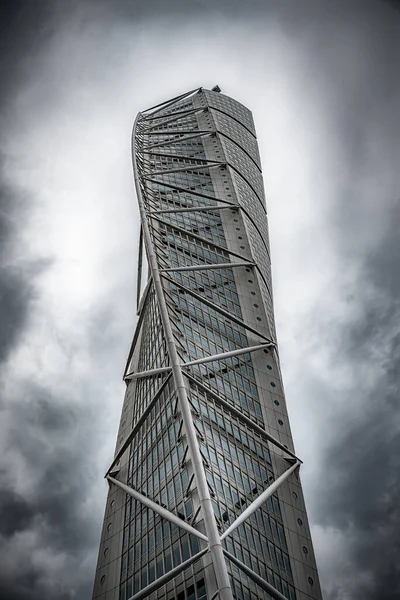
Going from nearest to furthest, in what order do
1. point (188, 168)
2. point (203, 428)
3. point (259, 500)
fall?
point (259, 500) < point (203, 428) < point (188, 168)

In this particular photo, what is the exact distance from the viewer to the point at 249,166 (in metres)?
83.1

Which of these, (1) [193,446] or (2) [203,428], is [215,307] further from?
(1) [193,446]

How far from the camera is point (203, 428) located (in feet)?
125

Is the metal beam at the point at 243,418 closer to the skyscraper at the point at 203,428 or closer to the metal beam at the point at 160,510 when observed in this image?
the skyscraper at the point at 203,428

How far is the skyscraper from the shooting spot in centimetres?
3178

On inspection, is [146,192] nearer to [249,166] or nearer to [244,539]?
[249,166]

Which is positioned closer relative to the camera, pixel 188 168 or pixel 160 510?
pixel 160 510

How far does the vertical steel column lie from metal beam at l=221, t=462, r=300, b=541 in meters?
1.14

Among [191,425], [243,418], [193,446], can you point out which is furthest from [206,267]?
[193,446]

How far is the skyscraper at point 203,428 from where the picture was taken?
104 feet

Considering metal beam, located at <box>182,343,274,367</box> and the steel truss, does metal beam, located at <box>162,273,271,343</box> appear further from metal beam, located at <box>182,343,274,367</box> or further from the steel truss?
metal beam, located at <box>182,343,274,367</box>

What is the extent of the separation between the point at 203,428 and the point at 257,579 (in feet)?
36.8

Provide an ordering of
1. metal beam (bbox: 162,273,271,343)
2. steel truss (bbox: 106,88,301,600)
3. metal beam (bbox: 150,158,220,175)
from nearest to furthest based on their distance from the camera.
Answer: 1. steel truss (bbox: 106,88,301,600)
2. metal beam (bbox: 162,273,271,343)
3. metal beam (bbox: 150,158,220,175)

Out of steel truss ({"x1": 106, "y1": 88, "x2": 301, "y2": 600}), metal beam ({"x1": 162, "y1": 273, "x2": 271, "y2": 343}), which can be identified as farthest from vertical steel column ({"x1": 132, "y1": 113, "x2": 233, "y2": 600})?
metal beam ({"x1": 162, "y1": 273, "x2": 271, "y2": 343})
